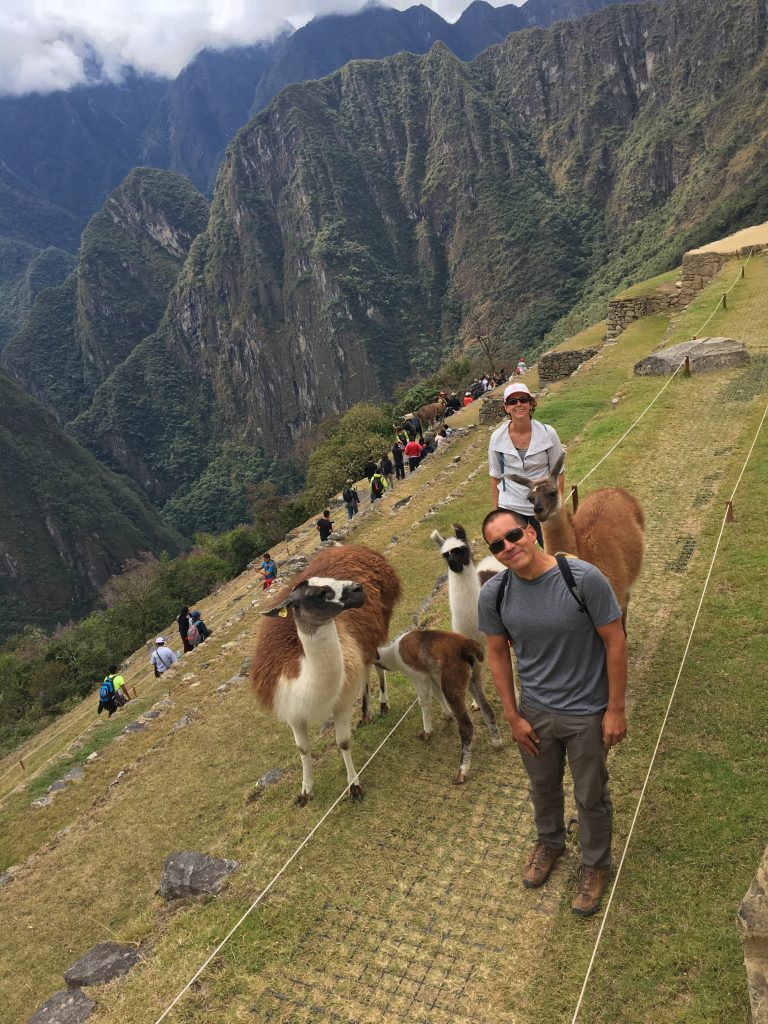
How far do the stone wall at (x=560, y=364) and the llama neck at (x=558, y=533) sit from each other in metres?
17.3

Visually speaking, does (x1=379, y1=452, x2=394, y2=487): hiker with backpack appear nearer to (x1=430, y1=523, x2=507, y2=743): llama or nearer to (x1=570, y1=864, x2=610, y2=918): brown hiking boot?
(x1=430, y1=523, x2=507, y2=743): llama

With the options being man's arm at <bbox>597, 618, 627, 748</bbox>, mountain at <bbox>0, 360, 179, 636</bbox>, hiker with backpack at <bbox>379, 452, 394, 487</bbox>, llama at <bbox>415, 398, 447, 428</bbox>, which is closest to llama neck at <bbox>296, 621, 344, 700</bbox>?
man's arm at <bbox>597, 618, 627, 748</bbox>

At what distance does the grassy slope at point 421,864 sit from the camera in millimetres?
3311

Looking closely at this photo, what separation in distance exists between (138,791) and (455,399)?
21.6m

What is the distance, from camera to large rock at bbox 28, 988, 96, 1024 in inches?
144

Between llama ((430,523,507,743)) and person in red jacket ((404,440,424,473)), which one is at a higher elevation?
llama ((430,523,507,743))

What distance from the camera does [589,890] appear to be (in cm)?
346

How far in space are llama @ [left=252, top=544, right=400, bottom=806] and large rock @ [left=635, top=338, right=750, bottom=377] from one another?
9.87 m

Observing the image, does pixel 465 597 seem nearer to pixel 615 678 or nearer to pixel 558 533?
pixel 558 533

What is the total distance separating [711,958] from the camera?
3.12 meters

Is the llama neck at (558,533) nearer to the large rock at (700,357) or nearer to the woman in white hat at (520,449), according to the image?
the woman in white hat at (520,449)

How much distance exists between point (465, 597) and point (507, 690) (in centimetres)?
192

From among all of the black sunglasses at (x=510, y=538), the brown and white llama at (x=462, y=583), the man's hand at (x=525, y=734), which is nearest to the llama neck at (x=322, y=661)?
the brown and white llama at (x=462, y=583)

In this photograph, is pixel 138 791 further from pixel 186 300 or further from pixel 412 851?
pixel 186 300
